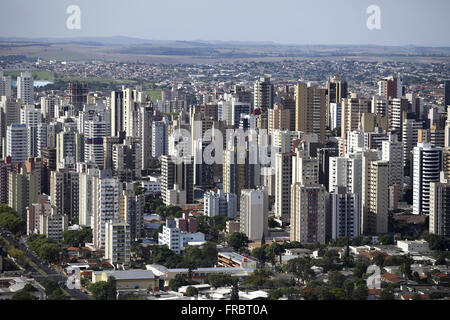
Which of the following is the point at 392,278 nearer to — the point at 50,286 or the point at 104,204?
the point at 50,286

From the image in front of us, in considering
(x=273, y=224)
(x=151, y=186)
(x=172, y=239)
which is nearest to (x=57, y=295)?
(x=172, y=239)

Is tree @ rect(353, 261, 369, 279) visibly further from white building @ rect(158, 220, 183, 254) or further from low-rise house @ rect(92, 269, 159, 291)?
white building @ rect(158, 220, 183, 254)

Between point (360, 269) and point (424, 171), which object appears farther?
point (424, 171)

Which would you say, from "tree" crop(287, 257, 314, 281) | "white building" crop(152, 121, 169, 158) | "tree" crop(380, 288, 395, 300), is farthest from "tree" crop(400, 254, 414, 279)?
"white building" crop(152, 121, 169, 158)

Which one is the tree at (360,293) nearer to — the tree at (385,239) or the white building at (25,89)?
the tree at (385,239)

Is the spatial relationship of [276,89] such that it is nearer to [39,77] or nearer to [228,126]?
[228,126]

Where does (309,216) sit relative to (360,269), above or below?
above
